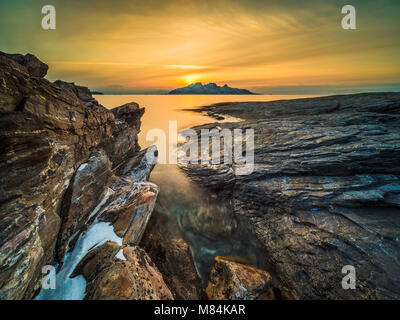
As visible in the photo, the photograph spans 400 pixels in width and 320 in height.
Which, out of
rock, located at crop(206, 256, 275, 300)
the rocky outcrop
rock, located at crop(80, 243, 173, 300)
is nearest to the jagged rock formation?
rock, located at crop(80, 243, 173, 300)

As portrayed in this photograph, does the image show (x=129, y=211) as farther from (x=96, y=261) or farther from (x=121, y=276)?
(x=121, y=276)

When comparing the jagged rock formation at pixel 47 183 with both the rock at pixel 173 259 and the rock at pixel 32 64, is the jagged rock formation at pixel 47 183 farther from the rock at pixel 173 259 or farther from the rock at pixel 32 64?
the rock at pixel 173 259

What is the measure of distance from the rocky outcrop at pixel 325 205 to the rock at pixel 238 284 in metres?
1.34

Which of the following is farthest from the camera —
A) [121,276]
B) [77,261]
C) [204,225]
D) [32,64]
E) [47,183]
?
[204,225]

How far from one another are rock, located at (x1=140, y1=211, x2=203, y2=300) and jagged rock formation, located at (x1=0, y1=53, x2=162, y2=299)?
102 centimetres

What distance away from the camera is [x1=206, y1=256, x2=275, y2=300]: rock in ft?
20.5

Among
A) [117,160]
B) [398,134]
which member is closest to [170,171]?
[117,160]

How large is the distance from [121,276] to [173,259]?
11.8 ft

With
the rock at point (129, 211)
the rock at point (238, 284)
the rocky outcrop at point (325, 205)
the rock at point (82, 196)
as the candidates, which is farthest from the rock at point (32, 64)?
the rock at point (238, 284)

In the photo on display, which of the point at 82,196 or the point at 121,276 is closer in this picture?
the point at 121,276

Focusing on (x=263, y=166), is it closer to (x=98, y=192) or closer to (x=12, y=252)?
(x=98, y=192)

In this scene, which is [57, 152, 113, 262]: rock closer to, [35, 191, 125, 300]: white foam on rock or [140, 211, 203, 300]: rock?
[35, 191, 125, 300]: white foam on rock

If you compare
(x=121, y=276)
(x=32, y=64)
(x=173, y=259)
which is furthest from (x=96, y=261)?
(x=32, y=64)

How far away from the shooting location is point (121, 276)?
5.14m
